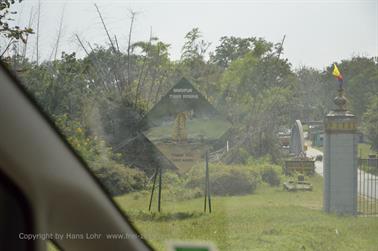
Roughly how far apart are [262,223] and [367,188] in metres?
1.67

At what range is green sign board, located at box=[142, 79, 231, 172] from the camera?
532 cm

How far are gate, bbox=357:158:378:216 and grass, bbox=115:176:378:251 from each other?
0.76ft

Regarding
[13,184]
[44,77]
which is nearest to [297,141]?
[44,77]

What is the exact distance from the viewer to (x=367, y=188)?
6.93 meters

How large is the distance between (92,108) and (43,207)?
210cm

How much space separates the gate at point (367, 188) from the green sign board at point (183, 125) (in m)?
1.80

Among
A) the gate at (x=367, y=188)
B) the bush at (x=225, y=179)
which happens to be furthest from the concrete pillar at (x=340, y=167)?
the bush at (x=225, y=179)

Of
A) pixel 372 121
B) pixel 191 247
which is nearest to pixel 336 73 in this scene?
pixel 372 121

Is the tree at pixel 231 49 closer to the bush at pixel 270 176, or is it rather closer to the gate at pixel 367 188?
the bush at pixel 270 176

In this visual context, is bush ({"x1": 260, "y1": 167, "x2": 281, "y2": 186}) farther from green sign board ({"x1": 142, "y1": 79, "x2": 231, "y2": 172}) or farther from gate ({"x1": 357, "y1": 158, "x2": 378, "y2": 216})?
gate ({"x1": 357, "y1": 158, "x2": 378, "y2": 216})

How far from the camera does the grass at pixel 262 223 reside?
4691mm

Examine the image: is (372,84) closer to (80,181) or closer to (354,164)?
(354,164)

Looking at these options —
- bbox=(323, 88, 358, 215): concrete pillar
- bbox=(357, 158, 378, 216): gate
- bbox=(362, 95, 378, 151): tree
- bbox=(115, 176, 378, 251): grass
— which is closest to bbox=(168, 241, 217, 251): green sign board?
bbox=(115, 176, 378, 251): grass

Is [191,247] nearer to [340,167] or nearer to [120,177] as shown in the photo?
[120,177]
